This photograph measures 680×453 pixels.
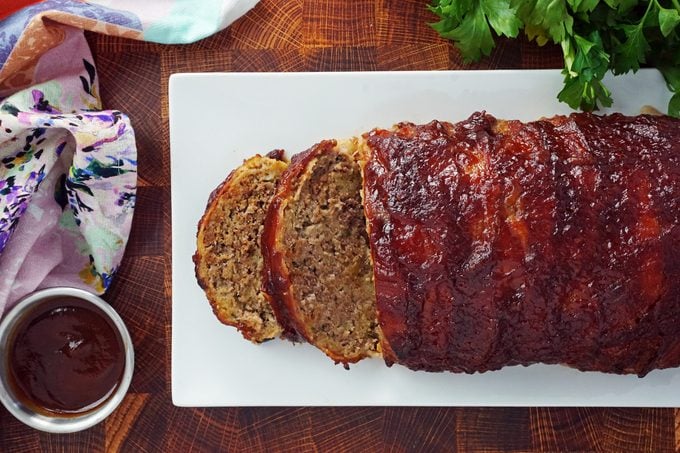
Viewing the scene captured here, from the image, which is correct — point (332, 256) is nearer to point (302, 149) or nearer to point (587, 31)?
point (302, 149)

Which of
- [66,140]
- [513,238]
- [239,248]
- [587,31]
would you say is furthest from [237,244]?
[587,31]

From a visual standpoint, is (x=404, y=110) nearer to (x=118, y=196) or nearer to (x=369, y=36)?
(x=369, y=36)

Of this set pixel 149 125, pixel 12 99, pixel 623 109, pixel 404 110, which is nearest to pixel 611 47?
pixel 623 109

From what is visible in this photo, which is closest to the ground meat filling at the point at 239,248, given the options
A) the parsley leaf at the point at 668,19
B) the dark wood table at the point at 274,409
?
the dark wood table at the point at 274,409

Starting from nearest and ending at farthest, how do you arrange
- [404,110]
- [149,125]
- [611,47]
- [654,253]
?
[654,253], [611,47], [404,110], [149,125]

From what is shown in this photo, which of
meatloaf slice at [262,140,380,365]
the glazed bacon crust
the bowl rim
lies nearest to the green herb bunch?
the glazed bacon crust

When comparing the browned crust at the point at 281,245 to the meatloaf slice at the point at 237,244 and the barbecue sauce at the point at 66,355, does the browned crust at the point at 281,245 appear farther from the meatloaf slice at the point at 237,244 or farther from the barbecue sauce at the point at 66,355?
the barbecue sauce at the point at 66,355

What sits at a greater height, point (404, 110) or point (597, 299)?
point (404, 110)
